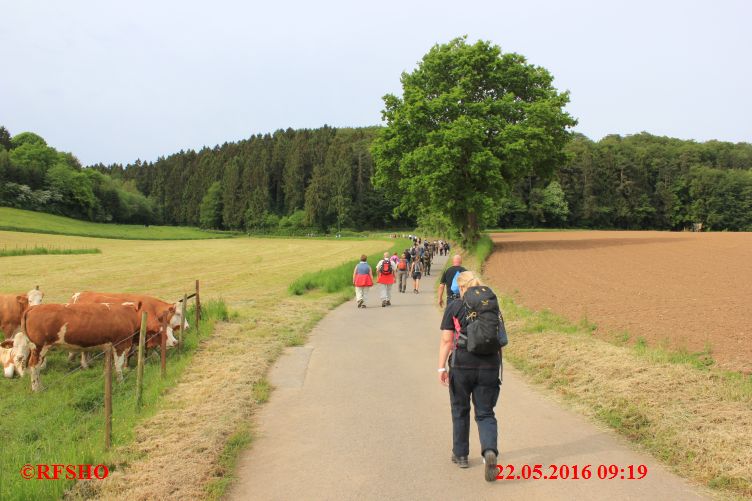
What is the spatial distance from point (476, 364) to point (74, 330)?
297 inches

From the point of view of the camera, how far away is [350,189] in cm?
10525

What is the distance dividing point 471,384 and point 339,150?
110 meters

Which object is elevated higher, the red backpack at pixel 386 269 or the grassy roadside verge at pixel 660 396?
the red backpack at pixel 386 269

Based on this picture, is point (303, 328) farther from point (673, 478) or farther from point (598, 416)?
point (673, 478)

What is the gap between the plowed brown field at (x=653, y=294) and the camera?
1075 cm

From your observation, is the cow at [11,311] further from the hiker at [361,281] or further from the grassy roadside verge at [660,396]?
the grassy roadside verge at [660,396]

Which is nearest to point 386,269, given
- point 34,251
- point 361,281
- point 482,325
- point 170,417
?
point 361,281

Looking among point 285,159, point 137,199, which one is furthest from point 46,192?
point 285,159

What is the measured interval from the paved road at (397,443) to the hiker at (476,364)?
10.8 inches

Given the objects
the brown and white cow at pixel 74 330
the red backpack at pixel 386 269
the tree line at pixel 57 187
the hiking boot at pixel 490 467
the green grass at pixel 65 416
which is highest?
the tree line at pixel 57 187

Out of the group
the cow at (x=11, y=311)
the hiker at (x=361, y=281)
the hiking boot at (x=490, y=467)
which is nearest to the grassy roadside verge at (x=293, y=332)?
the hiker at (x=361, y=281)

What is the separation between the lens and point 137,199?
116562 mm

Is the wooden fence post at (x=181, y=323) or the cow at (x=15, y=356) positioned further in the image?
the wooden fence post at (x=181, y=323)

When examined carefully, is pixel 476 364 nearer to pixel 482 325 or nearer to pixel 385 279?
pixel 482 325
